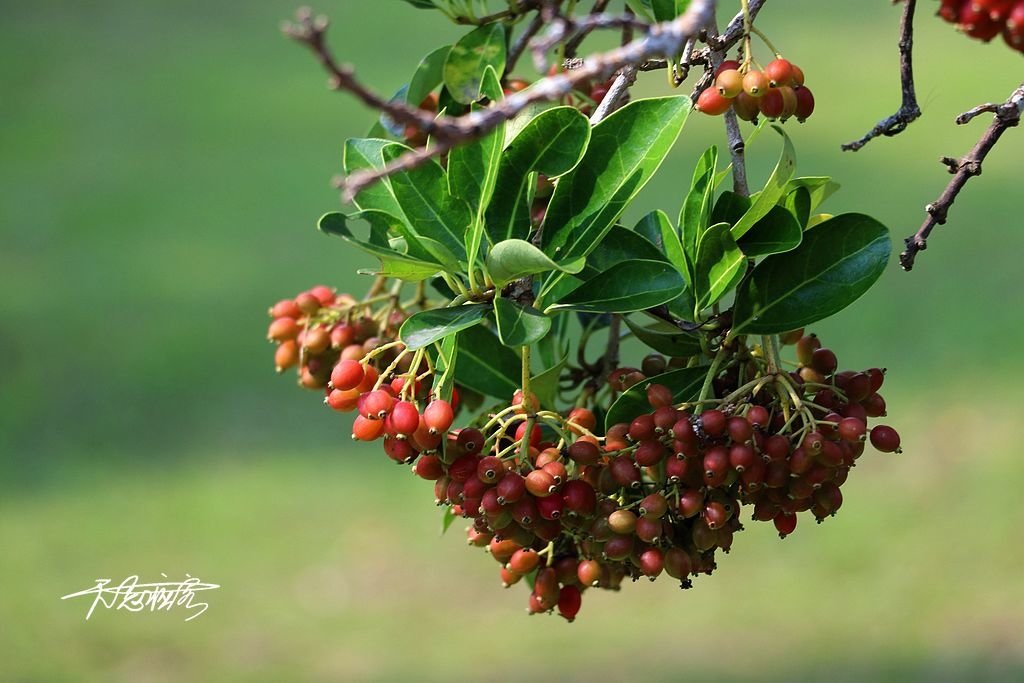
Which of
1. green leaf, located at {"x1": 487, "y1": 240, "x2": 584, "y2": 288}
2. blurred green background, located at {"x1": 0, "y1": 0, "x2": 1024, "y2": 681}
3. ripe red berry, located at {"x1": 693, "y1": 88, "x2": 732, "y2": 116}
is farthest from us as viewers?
blurred green background, located at {"x1": 0, "y1": 0, "x2": 1024, "y2": 681}

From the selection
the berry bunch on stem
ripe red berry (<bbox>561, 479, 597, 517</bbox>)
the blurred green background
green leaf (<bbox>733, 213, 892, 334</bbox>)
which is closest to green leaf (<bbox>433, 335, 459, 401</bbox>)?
the berry bunch on stem

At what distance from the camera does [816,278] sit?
36.0 inches

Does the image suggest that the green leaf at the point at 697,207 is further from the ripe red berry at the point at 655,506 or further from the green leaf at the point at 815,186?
the ripe red berry at the point at 655,506

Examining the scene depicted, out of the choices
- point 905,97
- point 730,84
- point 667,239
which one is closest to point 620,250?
point 667,239

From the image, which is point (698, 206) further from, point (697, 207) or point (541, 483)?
point (541, 483)

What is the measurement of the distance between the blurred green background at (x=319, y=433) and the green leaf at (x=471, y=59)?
1972 mm

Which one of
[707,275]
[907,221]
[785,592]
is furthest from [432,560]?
[707,275]

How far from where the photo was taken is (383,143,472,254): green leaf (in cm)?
86

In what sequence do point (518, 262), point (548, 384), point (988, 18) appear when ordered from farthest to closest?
point (548, 384) → point (518, 262) → point (988, 18)

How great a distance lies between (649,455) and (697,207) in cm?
20

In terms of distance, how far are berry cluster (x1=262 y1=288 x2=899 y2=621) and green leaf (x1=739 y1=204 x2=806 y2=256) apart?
76 millimetres

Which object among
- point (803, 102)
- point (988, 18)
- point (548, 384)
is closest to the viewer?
point (988, 18)

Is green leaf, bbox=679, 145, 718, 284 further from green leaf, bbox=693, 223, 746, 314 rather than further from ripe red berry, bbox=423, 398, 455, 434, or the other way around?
ripe red berry, bbox=423, 398, 455, 434

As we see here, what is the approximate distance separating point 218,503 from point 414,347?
338 cm
